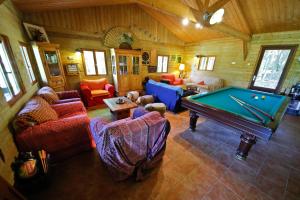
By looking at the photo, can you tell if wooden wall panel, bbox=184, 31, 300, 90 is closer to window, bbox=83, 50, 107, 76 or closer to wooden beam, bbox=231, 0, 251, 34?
wooden beam, bbox=231, 0, 251, 34

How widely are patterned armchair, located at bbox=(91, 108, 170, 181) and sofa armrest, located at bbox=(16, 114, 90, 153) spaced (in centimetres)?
36

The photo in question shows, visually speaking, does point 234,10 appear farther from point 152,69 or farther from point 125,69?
point 125,69

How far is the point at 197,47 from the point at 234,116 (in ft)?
20.0

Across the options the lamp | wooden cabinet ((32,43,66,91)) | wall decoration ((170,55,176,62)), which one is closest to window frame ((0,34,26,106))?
wooden cabinet ((32,43,66,91))

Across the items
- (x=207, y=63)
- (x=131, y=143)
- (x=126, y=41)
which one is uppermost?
(x=126, y=41)

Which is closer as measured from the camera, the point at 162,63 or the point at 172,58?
the point at 162,63

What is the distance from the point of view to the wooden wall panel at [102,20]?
12.4 feet

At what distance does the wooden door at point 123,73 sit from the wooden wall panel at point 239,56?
168 inches

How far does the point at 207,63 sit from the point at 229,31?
2.41m

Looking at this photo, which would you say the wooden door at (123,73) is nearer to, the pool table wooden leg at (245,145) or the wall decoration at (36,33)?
the wall decoration at (36,33)

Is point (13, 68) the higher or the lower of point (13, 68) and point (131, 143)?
the higher

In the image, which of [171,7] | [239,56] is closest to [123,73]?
[171,7]

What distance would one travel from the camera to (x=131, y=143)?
142cm

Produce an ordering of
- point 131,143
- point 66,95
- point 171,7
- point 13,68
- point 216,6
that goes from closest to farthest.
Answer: point 131,143
point 13,68
point 216,6
point 171,7
point 66,95
